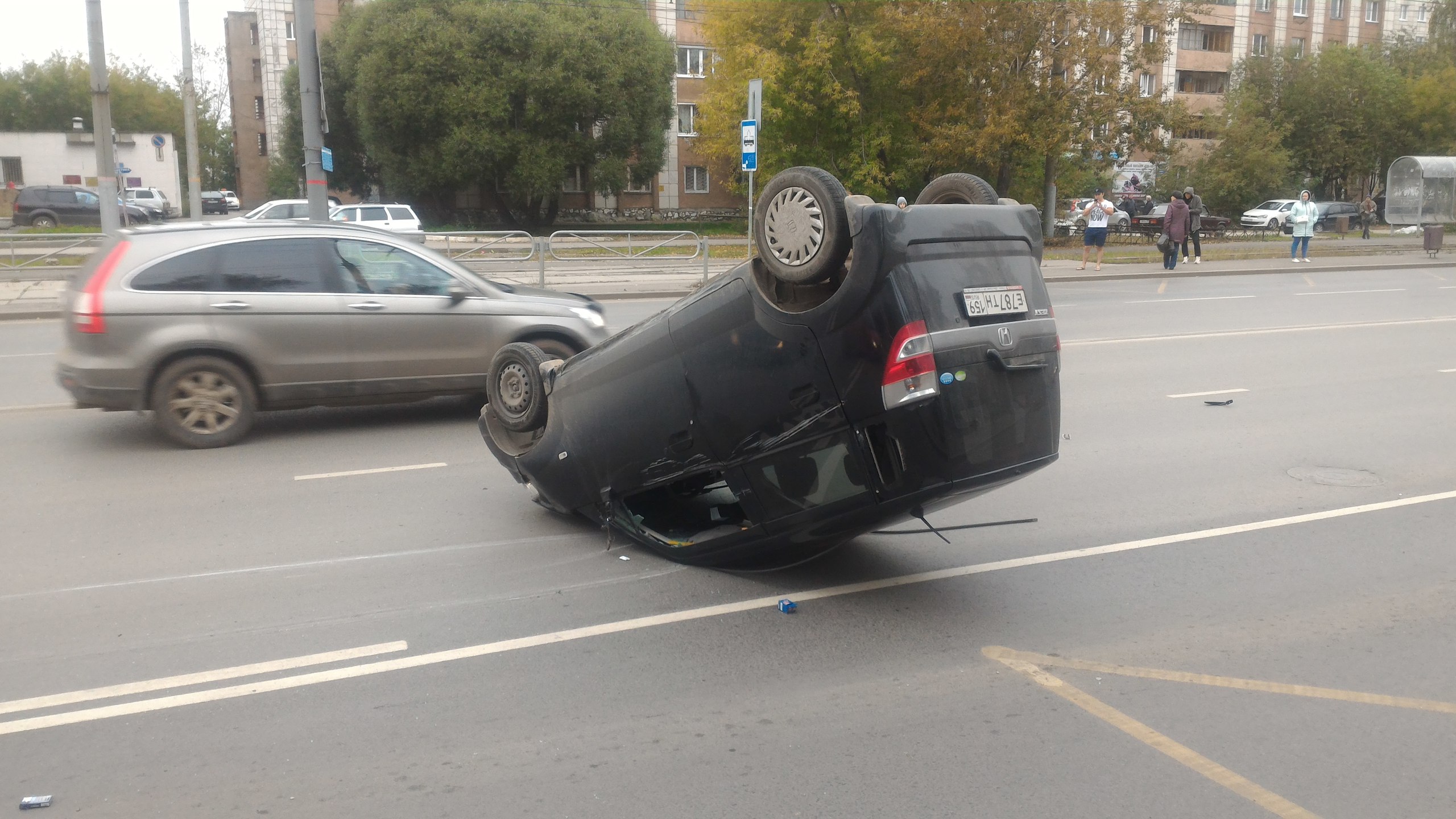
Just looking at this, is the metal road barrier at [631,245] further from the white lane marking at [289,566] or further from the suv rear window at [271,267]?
the white lane marking at [289,566]

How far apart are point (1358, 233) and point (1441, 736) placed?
169 feet

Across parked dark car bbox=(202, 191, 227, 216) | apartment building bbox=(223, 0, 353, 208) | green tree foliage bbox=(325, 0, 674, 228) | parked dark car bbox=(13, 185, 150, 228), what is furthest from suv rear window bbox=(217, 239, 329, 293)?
apartment building bbox=(223, 0, 353, 208)

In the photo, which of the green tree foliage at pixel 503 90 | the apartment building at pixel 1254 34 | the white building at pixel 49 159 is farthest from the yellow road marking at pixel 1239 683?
the apartment building at pixel 1254 34

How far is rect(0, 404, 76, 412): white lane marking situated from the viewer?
9828 millimetres

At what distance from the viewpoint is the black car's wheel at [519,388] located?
258 inches

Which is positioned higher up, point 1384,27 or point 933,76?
point 1384,27

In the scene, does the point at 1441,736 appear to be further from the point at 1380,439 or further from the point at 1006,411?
the point at 1380,439

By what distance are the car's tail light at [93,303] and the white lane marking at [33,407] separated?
5.70ft

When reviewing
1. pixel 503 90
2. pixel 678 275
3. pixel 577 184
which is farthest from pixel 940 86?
pixel 577 184

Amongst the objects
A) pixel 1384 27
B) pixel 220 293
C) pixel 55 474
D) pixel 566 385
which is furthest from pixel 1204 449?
pixel 1384 27

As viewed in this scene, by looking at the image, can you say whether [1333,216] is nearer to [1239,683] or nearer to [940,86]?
[940,86]

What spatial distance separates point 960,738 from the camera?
4.12 meters

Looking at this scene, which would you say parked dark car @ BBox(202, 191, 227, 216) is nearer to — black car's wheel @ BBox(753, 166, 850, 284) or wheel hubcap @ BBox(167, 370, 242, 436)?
wheel hubcap @ BBox(167, 370, 242, 436)

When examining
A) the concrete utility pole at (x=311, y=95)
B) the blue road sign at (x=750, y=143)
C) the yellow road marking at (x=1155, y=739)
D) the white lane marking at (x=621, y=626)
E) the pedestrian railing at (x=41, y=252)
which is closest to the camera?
the yellow road marking at (x=1155, y=739)
